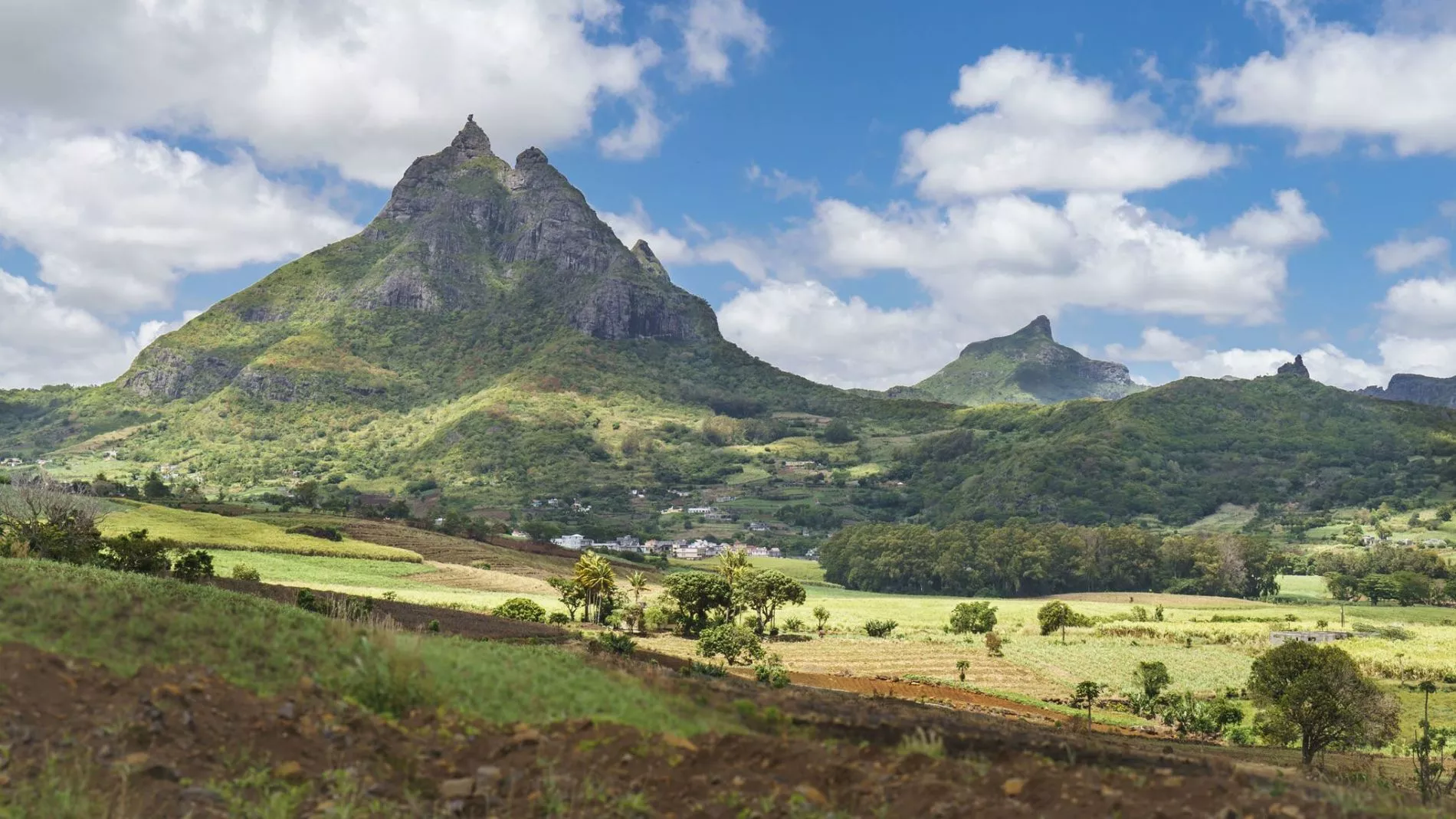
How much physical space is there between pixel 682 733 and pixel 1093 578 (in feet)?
568

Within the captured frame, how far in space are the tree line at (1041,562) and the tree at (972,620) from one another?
243 feet

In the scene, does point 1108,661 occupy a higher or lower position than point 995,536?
lower

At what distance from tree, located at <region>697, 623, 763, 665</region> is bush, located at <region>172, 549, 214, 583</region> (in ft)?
93.8

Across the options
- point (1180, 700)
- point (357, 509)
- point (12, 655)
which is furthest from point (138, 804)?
point (357, 509)

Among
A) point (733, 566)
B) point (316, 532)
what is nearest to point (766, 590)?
point (733, 566)

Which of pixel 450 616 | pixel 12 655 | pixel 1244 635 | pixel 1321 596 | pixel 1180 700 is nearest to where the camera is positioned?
pixel 12 655

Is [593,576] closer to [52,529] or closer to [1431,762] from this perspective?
[52,529]

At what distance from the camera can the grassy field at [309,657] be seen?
1862 cm

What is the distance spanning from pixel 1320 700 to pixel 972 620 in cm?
5212

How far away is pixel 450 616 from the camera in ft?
209

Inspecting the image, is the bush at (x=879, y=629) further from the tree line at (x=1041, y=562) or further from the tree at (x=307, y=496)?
the tree at (x=307, y=496)

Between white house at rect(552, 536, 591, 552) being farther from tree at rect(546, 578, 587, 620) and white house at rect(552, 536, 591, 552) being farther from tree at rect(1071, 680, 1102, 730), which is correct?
tree at rect(1071, 680, 1102, 730)

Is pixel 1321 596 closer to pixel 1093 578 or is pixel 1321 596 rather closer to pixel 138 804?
pixel 1093 578

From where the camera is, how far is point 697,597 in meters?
80.2
